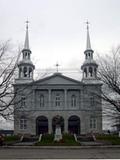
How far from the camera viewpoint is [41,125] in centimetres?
6606

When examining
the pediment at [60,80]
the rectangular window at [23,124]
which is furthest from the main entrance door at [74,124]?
the rectangular window at [23,124]

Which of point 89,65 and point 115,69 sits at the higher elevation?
point 89,65

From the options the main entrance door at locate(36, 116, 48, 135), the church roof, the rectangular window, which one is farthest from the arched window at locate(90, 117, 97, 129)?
the rectangular window

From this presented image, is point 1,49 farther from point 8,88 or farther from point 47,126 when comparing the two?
point 47,126

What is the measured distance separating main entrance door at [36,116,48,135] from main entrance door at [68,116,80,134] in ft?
15.2

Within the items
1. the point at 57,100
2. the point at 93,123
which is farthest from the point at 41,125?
the point at 93,123

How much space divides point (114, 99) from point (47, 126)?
121ft

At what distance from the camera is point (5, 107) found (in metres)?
25.5

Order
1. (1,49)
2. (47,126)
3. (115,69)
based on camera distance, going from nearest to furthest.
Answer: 1. (1,49)
2. (115,69)
3. (47,126)

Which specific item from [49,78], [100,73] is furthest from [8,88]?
[49,78]

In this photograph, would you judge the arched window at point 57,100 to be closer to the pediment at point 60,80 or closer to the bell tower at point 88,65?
the pediment at point 60,80

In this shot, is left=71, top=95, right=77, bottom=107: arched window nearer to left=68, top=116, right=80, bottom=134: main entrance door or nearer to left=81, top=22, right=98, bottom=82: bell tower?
left=68, top=116, right=80, bottom=134: main entrance door

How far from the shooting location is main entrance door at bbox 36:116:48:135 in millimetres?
65181

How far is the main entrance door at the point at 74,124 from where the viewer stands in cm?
6562
